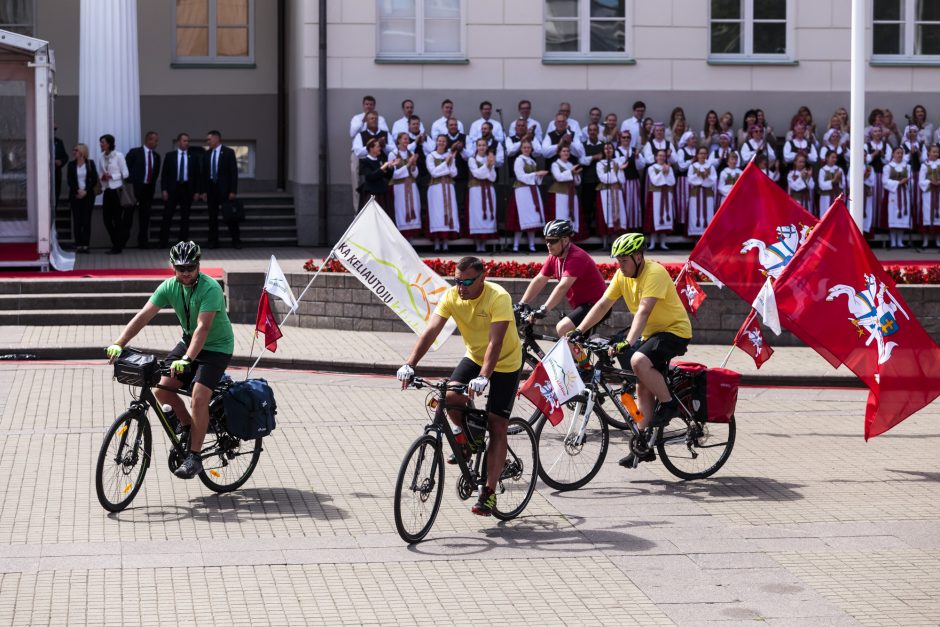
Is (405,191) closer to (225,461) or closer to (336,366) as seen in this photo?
(336,366)

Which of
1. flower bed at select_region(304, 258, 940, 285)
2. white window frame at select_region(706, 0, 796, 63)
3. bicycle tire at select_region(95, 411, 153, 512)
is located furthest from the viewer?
white window frame at select_region(706, 0, 796, 63)

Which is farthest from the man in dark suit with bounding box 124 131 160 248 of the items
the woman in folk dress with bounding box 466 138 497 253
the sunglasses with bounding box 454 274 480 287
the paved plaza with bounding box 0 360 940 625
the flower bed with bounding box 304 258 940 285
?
the sunglasses with bounding box 454 274 480 287

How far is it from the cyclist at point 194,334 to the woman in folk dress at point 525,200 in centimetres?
1460

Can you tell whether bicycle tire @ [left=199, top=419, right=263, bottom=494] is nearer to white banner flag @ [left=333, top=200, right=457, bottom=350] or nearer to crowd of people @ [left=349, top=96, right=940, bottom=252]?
white banner flag @ [left=333, top=200, right=457, bottom=350]

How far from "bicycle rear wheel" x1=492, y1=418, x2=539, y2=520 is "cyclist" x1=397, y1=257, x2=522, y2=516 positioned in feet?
0.45

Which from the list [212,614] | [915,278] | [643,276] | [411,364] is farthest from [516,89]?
[212,614]

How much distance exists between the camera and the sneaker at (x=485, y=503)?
9.63 meters

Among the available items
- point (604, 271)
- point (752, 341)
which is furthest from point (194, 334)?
point (604, 271)

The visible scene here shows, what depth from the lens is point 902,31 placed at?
1074 inches

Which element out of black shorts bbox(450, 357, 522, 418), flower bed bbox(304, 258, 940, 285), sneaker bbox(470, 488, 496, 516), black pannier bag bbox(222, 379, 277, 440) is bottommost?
sneaker bbox(470, 488, 496, 516)

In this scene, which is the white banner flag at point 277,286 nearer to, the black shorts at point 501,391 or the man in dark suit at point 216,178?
the black shorts at point 501,391

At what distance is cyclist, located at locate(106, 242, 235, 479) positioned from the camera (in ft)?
33.2

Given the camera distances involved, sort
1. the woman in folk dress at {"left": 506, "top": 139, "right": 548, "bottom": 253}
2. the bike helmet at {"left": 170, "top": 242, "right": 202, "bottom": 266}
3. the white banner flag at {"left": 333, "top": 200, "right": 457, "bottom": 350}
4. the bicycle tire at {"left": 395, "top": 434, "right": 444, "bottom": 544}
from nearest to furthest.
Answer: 1. the bicycle tire at {"left": 395, "top": 434, "right": 444, "bottom": 544}
2. the bike helmet at {"left": 170, "top": 242, "right": 202, "bottom": 266}
3. the white banner flag at {"left": 333, "top": 200, "right": 457, "bottom": 350}
4. the woman in folk dress at {"left": 506, "top": 139, "right": 548, "bottom": 253}

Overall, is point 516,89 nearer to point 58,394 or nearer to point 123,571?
point 58,394
